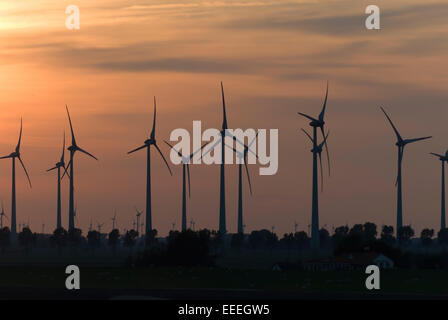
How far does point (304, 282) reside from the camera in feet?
484

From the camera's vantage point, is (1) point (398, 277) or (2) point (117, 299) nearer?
(2) point (117, 299)
